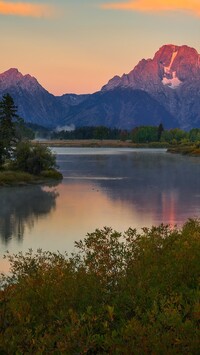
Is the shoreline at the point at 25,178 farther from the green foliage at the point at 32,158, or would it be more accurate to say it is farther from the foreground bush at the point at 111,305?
the foreground bush at the point at 111,305

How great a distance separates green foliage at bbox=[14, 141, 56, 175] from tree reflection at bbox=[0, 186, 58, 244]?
12803mm

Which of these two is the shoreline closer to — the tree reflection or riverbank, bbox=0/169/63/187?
riverbank, bbox=0/169/63/187

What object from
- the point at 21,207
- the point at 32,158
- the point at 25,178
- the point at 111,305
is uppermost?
the point at 111,305

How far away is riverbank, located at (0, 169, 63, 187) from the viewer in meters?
77.8

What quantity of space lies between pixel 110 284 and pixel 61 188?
199 feet

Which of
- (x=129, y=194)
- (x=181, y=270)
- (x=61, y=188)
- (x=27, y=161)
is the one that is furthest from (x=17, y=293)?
(x=27, y=161)

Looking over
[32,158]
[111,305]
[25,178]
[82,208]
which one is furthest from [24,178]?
[111,305]

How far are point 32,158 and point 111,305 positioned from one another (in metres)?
75.8

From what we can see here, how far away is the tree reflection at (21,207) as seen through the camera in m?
40.8

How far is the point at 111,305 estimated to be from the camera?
1267cm

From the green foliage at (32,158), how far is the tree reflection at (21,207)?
12.8 meters

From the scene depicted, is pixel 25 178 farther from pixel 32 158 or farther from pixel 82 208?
pixel 82 208

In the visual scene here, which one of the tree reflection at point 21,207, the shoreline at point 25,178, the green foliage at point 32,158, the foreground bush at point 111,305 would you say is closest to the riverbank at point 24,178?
the shoreline at point 25,178

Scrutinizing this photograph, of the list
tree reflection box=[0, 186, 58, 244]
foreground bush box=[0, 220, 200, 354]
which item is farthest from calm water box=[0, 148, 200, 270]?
foreground bush box=[0, 220, 200, 354]
